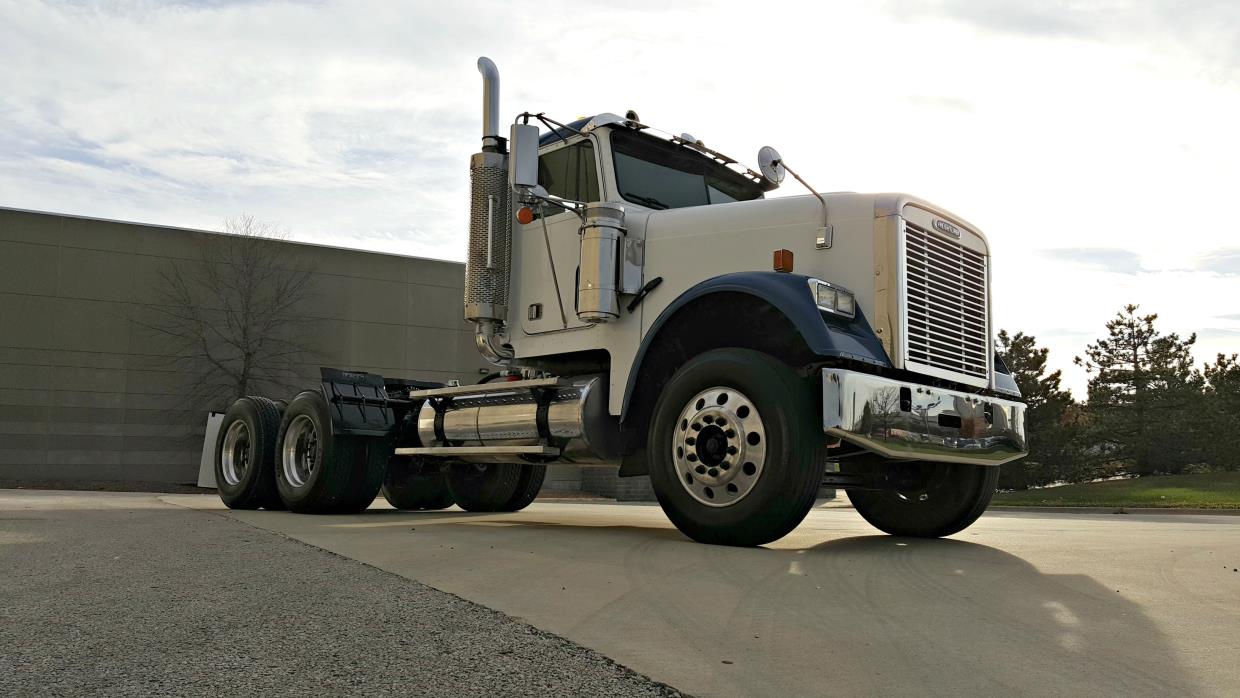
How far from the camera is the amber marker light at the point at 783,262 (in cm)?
670

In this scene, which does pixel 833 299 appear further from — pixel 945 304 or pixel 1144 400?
pixel 1144 400

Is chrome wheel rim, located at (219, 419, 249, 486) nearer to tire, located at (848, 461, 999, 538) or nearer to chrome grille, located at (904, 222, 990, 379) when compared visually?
tire, located at (848, 461, 999, 538)

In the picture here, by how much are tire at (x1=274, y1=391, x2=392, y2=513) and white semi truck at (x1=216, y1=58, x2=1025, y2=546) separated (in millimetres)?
28

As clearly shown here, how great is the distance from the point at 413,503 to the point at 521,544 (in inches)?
209

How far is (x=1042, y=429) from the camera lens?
4797cm

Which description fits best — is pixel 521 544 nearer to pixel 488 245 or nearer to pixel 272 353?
pixel 488 245

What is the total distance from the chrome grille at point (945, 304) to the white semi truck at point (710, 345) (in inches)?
0.7

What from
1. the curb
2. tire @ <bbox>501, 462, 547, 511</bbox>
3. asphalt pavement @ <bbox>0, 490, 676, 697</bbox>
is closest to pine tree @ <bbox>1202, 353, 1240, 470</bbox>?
the curb

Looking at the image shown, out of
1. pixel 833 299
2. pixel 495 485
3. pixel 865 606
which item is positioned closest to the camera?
pixel 865 606

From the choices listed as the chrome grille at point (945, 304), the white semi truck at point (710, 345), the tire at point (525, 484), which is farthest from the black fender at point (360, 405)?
the chrome grille at point (945, 304)

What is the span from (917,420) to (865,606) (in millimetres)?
2251

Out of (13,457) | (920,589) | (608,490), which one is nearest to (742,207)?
(920,589)

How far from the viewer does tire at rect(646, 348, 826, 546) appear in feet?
19.4

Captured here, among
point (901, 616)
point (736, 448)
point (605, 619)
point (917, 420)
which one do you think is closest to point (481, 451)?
point (736, 448)
